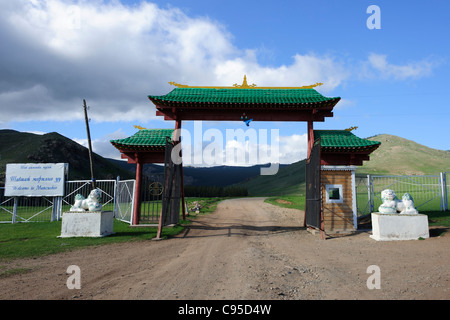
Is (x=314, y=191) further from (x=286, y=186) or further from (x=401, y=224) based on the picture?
(x=286, y=186)

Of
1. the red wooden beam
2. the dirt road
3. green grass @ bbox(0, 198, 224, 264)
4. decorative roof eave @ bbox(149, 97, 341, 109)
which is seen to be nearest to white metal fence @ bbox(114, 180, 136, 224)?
green grass @ bbox(0, 198, 224, 264)

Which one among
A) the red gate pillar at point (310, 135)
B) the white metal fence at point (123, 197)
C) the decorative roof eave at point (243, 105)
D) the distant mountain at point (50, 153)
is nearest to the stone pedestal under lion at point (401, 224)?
the red gate pillar at point (310, 135)

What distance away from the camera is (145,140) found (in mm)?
13750

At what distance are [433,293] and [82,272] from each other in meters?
7.10

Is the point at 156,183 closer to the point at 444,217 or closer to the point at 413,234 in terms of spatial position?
the point at 413,234

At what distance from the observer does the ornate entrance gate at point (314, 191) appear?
11021 millimetres

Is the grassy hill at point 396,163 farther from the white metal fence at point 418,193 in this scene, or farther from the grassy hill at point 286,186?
the white metal fence at point 418,193

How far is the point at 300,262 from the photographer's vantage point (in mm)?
7207

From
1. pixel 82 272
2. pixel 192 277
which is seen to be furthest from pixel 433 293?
pixel 82 272

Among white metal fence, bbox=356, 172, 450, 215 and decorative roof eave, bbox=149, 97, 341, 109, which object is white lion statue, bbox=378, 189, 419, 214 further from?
decorative roof eave, bbox=149, 97, 341, 109

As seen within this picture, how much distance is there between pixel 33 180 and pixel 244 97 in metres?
13.8

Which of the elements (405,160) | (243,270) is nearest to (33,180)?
(243,270)

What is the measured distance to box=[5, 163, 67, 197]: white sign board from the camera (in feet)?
54.4
